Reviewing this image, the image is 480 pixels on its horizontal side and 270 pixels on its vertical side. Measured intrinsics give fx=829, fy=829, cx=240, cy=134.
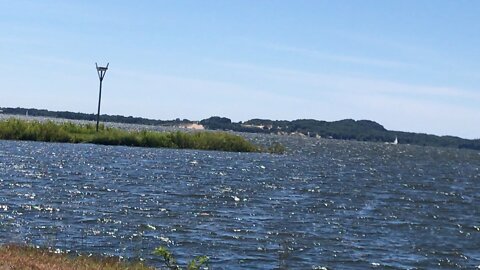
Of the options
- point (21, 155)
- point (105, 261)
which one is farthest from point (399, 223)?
point (21, 155)

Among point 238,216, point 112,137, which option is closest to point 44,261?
point 238,216

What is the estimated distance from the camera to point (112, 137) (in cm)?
8506

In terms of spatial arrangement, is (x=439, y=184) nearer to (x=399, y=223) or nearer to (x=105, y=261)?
(x=399, y=223)

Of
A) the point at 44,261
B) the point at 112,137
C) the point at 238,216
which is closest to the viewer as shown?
the point at 44,261

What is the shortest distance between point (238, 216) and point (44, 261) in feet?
50.8

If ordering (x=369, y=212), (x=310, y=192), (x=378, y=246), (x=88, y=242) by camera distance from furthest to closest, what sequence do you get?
(x=310, y=192)
(x=369, y=212)
(x=378, y=246)
(x=88, y=242)

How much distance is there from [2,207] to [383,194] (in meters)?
24.1

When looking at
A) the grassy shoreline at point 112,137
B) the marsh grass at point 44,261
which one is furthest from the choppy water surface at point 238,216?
the grassy shoreline at point 112,137

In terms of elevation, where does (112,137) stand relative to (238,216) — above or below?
above

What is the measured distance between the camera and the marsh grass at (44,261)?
14577 mm

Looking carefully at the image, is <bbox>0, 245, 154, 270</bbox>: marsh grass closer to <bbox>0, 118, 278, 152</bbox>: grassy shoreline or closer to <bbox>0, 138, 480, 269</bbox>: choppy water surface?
<bbox>0, 138, 480, 269</bbox>: choppy water surface

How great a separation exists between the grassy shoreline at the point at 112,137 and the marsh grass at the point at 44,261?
6460 centimetres

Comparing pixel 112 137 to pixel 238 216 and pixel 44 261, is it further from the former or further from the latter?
pixel 44 261

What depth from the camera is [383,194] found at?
46469 mm
